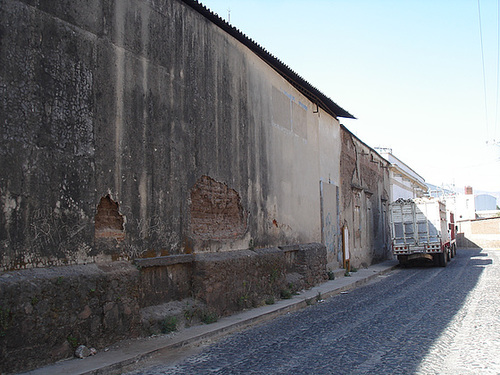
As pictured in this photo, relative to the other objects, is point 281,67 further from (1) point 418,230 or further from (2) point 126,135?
(1) point 418,230

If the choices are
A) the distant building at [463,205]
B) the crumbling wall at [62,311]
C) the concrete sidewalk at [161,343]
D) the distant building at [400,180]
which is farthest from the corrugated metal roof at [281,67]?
the distant building at [463,205]

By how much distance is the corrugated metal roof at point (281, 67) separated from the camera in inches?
354

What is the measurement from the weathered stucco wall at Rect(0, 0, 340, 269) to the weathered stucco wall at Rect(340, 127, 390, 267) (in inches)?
314

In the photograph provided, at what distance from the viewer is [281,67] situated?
12602 mm

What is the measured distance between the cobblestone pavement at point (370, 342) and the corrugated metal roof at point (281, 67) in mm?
6072

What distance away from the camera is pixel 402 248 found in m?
19.6

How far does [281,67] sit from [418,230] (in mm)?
10885

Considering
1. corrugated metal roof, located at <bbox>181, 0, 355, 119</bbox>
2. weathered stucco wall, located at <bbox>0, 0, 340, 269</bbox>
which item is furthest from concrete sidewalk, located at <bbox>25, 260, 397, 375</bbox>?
corrugated metal roof, located at <bbox>181, 0, 355, 119</bbox>

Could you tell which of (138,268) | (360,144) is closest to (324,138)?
(360,144)

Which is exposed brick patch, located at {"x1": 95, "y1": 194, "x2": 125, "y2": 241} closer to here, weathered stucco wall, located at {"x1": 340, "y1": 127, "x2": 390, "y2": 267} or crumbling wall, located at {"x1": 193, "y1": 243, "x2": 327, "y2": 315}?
crumbling wall, located at {"x1": 193, "y1": 243, "x2": 327, "y2": 315}

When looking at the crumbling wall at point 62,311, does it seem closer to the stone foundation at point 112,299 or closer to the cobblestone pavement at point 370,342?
the stone foundation at point 112,299

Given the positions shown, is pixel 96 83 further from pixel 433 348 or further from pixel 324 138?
pixel 324 138

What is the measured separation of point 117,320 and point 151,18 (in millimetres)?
4825

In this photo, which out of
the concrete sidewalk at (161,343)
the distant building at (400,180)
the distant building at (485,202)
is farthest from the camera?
the distant building at (485,202)
